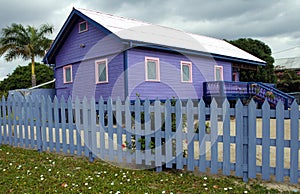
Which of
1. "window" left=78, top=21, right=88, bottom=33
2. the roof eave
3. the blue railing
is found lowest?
the blue railing

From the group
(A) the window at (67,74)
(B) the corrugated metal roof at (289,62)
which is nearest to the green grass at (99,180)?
(A) the window at (67,74)

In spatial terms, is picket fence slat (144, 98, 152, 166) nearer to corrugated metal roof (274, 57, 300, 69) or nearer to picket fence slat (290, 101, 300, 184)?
picket fence slat (290, 101, 300, 184)

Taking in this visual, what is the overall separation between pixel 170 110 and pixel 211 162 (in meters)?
1.11

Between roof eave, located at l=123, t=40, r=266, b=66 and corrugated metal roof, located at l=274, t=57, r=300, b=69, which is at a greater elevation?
corrugated metal roof, located at l=274, t=57, r=300, b=69

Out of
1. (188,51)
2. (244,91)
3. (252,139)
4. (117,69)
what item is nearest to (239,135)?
(252,139)

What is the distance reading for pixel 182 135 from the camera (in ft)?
15.0

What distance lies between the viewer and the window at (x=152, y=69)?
13863 mm

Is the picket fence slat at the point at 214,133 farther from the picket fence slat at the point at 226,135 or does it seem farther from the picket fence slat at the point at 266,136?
the picket fence slat at the point at 266,136

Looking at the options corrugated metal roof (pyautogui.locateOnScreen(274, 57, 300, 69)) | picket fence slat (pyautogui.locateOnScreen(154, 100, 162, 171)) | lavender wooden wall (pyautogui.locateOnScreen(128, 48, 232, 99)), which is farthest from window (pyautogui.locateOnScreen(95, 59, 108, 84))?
corrugated metal roof (pyautogui.locateOnScreen(274, 57, 300, 69))

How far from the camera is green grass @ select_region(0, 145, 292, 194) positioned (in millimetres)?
3883

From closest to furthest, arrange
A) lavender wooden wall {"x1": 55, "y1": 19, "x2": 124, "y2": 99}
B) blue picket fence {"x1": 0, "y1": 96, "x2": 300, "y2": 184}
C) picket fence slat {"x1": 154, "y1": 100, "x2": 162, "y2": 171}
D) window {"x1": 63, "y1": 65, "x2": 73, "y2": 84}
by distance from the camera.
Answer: blue picket fence {"x1": 0, "y1": 96, "x2": 300, "y2": 184}
picket fence slat {"x1": 154, "y1": 100, "x2": 162, "y2": 171}
lavender wooden wall {"x1": 55, "y1": 19, "x2": 124, "y2": 99}
window {"x1": 63, "y1": 65, "x2": 73, "y2": 84}

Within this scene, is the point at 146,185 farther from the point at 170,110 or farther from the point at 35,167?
the point at 35,167

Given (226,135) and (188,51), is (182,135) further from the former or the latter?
(188,51)

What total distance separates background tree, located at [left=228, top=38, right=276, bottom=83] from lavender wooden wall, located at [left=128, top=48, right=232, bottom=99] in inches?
395
